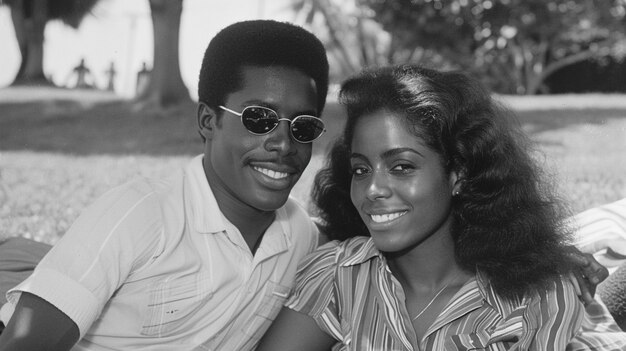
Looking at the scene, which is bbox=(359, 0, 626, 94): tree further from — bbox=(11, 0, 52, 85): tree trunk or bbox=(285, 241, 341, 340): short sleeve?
bbox=(285, 241, 341, 340): short sleeve

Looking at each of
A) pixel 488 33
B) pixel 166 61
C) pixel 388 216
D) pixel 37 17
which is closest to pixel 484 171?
pixel 388 216

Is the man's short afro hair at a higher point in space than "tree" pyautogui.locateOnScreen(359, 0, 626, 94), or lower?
higher

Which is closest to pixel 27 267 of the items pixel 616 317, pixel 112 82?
pixel 616 317

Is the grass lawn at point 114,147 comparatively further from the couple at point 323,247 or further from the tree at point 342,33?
the tree at point 342,33

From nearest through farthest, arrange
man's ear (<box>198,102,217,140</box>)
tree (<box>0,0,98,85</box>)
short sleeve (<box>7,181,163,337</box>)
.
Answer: short sleeve (<box>7,181,163,337</box>) → man's ear (<box>198,102,217,140</box>) → tree (<box>0,0,98,85</box>)

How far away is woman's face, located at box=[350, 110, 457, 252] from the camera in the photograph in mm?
2645

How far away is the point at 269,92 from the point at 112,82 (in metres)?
9.95

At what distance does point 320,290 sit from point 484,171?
821 mm

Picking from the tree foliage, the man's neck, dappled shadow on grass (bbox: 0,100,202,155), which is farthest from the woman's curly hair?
dappled shadow on grass (bbox: 0,100,202,155)

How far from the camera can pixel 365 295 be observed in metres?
2.84

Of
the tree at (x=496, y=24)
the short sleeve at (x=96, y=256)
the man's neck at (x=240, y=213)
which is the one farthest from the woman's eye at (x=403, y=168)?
the tree at (x=496, y=24)

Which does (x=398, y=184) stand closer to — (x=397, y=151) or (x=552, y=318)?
(x=397, y=151)

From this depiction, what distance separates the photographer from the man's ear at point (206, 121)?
118 inches

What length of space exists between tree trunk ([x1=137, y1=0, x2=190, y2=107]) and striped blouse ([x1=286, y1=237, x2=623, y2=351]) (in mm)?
7558
